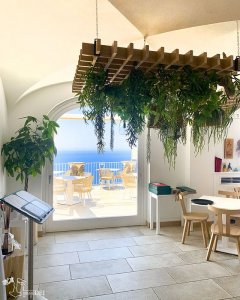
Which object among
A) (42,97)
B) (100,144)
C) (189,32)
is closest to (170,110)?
(100,144)

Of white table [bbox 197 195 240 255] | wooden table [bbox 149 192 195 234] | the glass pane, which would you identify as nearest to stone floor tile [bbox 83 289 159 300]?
white table [bbox 197 195 240 255]

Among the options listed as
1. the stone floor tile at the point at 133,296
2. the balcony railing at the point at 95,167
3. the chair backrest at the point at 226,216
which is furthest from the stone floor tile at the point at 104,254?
the balcony railing at the point at 95,167

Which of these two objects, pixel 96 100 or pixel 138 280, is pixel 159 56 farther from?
pixel 138 280

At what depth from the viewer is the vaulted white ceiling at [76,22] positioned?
6.21 feet

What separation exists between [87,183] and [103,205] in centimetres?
57

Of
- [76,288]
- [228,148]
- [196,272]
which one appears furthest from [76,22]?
[228,148]

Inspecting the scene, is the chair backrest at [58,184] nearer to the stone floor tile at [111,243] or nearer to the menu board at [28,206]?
the stone floor tile at [111,243]

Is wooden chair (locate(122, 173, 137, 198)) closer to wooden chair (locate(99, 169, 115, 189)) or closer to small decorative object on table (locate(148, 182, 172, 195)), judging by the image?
wooden chair (locate(99, 169, 115, 189))

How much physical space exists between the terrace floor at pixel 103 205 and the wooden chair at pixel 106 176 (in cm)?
14

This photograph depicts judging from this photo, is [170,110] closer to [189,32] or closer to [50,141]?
→ [189,32]

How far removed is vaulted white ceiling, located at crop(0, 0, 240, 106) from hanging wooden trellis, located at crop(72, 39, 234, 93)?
57cm

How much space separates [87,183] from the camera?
15.8 feet

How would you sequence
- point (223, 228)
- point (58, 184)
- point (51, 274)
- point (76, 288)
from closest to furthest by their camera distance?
Answer: point (76, 288) → point (51, 274) → point (223, 228) → point (58, 184)

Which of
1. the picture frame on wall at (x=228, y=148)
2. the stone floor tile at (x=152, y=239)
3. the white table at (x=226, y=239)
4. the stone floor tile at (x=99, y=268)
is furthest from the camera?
the picture frame on wall at (x=228, y=148)
